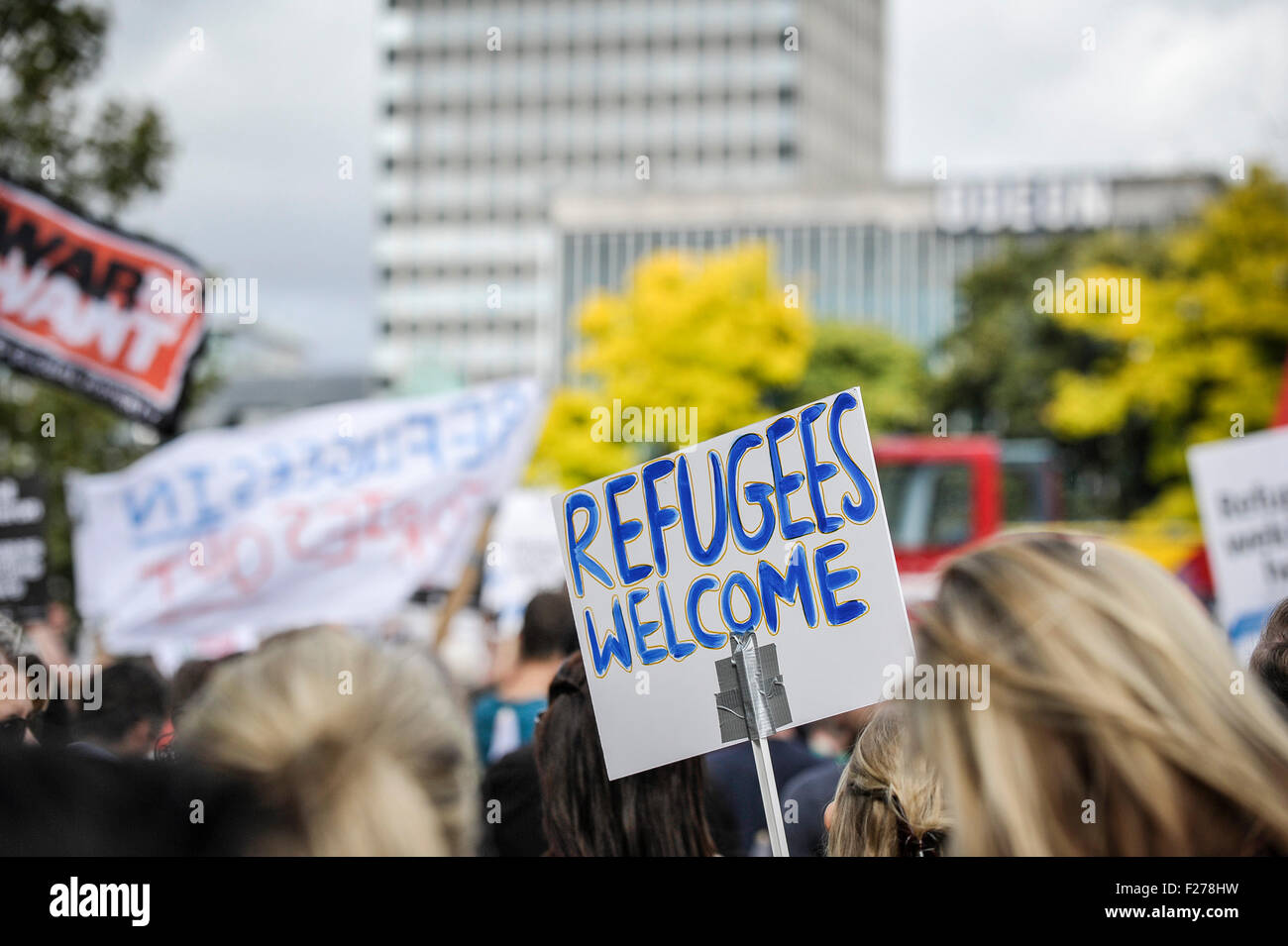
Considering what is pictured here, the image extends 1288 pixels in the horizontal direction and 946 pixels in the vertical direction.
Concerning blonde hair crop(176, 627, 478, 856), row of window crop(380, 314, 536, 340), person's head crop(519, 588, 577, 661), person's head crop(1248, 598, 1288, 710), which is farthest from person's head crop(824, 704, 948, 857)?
row of window crop(380, 314, 536, 340)

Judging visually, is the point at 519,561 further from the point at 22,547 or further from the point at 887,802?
the point at 887,802

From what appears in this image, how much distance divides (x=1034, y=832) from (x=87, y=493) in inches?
239

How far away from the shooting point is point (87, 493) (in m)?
6.59

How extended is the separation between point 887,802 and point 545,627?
209 centimetres

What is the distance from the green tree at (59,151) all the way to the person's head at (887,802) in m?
8.57

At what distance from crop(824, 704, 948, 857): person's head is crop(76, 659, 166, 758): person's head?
2587 millimetres

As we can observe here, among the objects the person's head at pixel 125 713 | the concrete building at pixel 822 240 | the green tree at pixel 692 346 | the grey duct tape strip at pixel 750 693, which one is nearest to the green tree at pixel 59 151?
the person's head at pixel 125 713

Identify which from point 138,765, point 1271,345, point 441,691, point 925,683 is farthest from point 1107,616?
point 1271,345

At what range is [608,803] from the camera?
7.75ft

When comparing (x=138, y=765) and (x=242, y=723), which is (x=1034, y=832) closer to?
(x=242, y=723)

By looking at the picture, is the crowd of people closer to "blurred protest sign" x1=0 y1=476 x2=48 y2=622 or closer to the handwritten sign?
the handwritten sign

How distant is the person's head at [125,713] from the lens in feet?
13.3

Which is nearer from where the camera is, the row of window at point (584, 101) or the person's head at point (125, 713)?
the person's head at point (125, 713)

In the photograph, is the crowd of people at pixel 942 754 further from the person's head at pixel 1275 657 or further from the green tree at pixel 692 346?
the green tree at pixel 692 346
